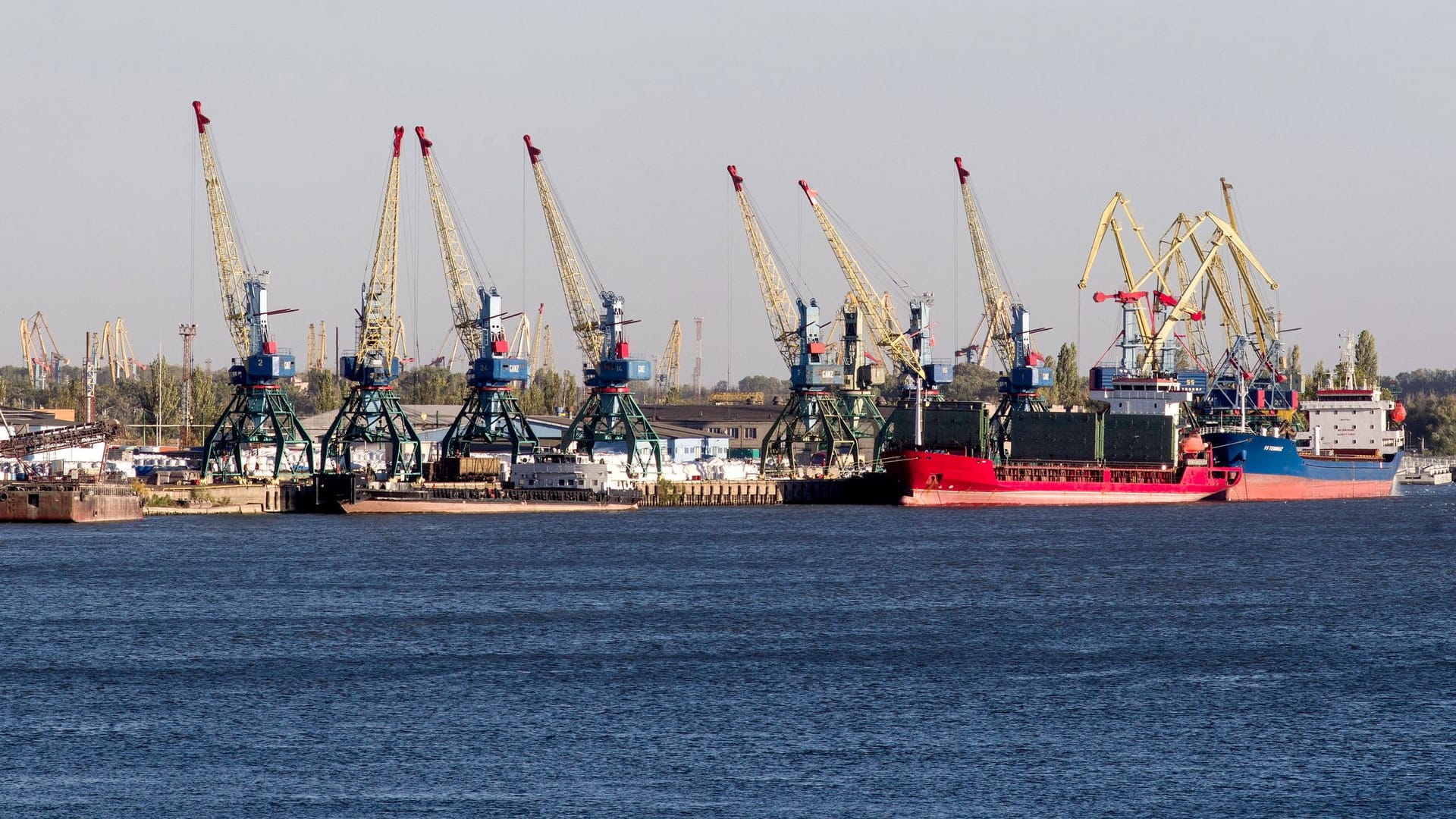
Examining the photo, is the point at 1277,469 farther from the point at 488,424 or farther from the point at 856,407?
the point at 488,424

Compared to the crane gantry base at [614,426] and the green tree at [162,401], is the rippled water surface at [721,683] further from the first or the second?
the green tree at [162,401]

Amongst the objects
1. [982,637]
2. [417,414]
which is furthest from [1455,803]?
[417,414]

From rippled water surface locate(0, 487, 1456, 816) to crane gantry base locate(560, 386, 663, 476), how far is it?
50487mm

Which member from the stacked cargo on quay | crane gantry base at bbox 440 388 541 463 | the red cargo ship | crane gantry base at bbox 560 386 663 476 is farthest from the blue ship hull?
the stacked cargo on quay

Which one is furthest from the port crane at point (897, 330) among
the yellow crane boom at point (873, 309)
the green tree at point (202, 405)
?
the green tree at point (202, 405)

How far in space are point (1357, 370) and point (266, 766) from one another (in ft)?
584

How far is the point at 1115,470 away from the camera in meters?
121

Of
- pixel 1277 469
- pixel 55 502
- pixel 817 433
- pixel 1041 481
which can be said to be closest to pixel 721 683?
pixel 55 502

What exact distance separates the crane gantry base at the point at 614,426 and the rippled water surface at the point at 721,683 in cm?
5049

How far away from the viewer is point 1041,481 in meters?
120

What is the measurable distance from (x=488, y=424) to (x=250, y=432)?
51.2 feet

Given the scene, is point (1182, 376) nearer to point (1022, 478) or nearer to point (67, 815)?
point (1022, 478)

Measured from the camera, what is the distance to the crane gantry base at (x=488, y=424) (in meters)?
124

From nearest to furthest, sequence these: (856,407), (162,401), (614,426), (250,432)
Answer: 1. (250,432)
2. (614,426)
3. (856,407)
4. (162,401)
